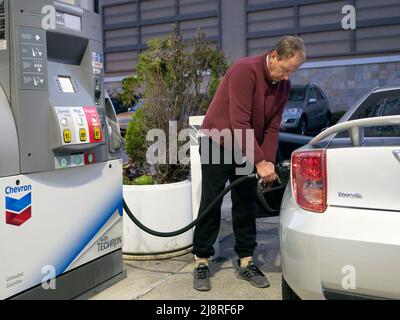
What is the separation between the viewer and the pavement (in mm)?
3164

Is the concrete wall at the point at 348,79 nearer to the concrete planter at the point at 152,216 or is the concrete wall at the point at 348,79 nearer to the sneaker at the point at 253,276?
the concrete planter at the point at 152,216

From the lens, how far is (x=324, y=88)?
16984 millimetres

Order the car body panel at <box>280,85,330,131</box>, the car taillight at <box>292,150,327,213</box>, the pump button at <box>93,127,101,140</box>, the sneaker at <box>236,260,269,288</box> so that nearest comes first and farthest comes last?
1. the car taillight at <box>292,150,327,213</box>
2. the pump button at <box>93,127,101,140</box>
3. the sneaker at <box>236,260,269,288</box>
4. the car body panel at <box>280,85,330,131</box>

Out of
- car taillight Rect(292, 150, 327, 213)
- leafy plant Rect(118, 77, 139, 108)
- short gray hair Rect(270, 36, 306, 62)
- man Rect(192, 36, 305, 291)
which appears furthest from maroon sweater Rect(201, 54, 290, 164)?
leafy plant Rect(118, 77, 139, 108)

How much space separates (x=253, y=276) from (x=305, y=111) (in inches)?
383

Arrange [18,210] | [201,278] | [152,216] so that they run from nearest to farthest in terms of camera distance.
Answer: [18,210], [201,278], [152,216]

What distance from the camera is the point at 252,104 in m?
3.19

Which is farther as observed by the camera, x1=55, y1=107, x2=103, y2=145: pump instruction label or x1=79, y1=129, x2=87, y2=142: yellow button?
x1=79, y1=129, x2=87, y2=142: yellow button

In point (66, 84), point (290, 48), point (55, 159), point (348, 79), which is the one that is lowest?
point (55, 159)

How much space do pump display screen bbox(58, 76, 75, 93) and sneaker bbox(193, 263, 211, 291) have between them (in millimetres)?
1549

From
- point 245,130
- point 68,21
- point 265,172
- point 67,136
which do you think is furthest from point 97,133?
point 265,172

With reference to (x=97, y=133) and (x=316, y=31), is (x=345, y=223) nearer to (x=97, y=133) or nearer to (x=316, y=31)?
(x=97, y=133)

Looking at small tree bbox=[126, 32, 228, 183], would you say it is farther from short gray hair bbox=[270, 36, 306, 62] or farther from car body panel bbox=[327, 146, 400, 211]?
car body panel bbox=[327, 146, 400, 211]
